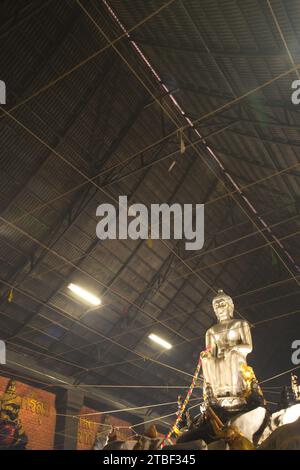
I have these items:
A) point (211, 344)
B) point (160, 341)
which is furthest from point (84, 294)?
point (211, 344)

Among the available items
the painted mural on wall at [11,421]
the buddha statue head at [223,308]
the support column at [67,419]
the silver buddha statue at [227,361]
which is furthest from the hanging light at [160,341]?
the silver buddha statue at [227,361]

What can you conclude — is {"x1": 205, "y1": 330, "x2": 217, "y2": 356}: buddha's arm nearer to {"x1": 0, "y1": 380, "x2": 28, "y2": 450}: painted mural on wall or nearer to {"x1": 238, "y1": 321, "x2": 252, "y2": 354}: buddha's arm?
{"x1": 238, "y1": 321, "x2": 252, "y2": 354}: buddha's arm

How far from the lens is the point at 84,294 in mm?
15414

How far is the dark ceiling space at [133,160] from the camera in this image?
9961mm

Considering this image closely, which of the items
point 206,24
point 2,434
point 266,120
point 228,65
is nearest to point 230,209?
point 266,120

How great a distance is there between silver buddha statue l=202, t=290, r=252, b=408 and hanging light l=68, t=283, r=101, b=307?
6599 mm

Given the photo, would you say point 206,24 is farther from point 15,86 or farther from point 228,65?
point 15,86

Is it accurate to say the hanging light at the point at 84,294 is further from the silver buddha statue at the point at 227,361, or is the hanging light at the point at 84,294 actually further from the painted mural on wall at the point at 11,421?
the silver buddha statue at the point at 227,361

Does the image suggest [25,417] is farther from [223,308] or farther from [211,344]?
[223,308]

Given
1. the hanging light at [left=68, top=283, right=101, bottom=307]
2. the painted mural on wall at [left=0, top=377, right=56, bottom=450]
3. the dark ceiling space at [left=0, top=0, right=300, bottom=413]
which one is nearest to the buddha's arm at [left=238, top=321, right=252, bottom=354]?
the dark ceiling space at [left=0, top=0, right=300, bottom=413]

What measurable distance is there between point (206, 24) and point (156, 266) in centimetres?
930

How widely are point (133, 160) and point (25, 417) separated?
934 cm

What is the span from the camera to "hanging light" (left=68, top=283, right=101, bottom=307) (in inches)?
601

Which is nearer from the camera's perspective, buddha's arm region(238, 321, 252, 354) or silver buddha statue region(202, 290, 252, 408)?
silver buddha statue region(202, 290, 252, 408)
